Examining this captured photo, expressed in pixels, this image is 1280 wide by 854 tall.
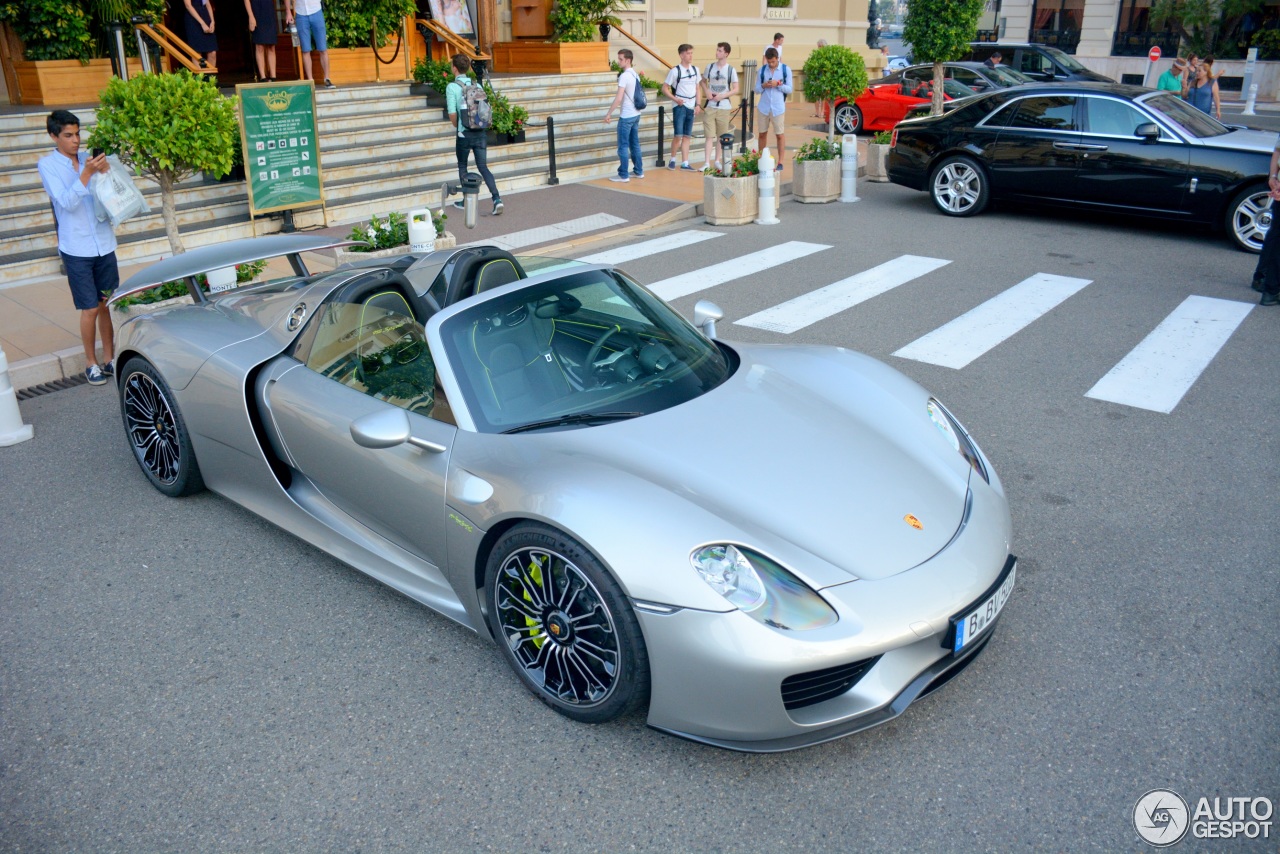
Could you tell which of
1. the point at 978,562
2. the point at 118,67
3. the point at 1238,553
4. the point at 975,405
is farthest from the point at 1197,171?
the point at 118,67

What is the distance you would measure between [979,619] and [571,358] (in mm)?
1888

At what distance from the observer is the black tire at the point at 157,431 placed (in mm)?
5172

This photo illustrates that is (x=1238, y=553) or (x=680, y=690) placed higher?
(x=680, y=690)

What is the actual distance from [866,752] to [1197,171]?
376 inches

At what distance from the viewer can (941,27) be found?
16141 millimetres

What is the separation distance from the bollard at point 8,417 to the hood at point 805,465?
4366 millimetres

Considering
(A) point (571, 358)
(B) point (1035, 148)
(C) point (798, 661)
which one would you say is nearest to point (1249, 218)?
(B) point (1035, 148)

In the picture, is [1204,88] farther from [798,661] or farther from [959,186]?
[798,661]

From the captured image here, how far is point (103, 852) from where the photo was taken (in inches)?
122

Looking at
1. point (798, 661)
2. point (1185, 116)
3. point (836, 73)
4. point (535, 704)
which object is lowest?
point (535, 704)

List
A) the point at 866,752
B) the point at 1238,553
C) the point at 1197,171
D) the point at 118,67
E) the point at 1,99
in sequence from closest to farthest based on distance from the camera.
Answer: the point at 866,752 → the point at 1238,553 → the point at 1197,171 → the point at 118,67 → the point at 1,99

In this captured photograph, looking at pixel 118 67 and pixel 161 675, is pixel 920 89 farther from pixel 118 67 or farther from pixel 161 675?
pixel 161 675

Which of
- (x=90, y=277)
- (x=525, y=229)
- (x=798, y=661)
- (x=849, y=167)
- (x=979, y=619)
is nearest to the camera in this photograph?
(x=798, y=661)

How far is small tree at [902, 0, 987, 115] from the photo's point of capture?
1611 cm
